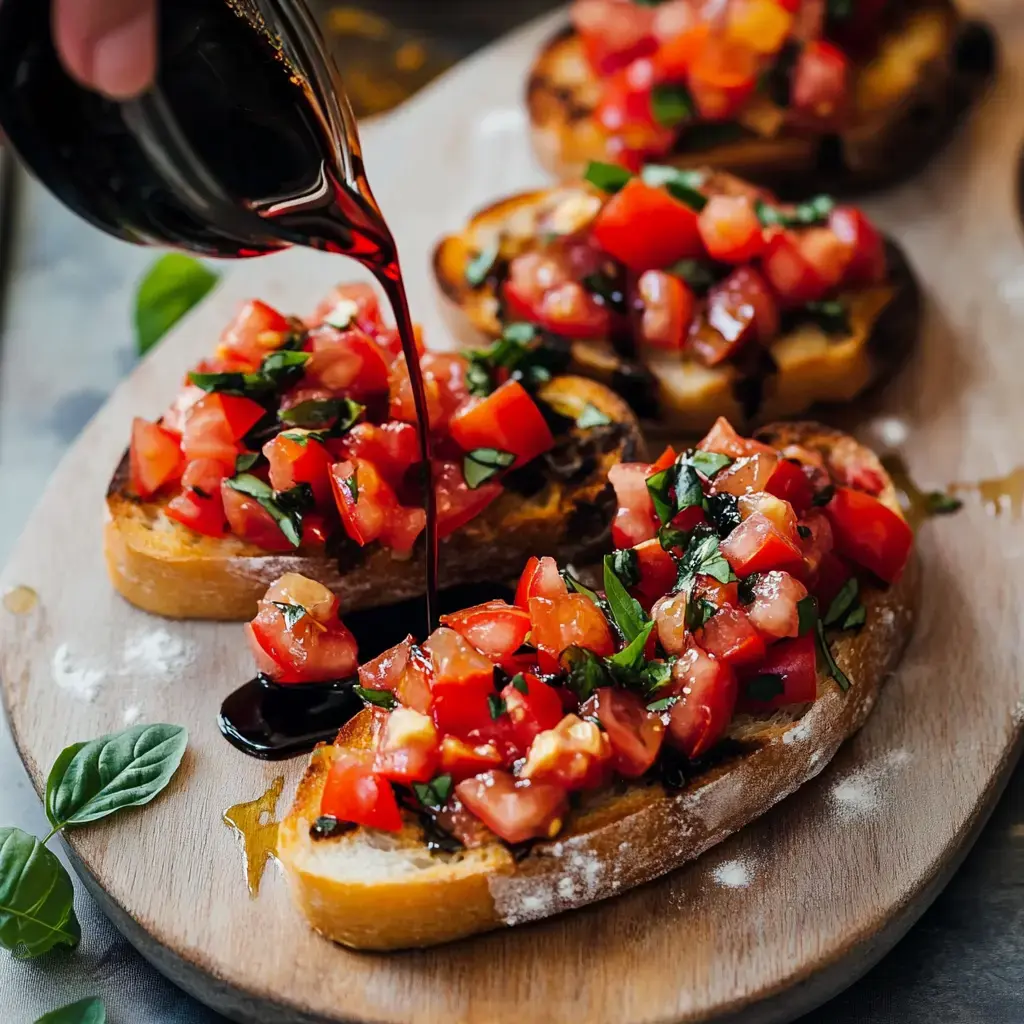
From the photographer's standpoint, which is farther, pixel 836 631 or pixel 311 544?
pixel 311 544

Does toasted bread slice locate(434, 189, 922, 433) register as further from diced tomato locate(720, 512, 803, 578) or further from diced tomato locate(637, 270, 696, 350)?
diced tomato locate(720, 512, 803, 578)

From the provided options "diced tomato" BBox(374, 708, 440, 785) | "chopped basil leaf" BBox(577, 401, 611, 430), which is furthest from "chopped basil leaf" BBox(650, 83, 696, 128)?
"diced tomato" BBox(374, 708, 440, 785)

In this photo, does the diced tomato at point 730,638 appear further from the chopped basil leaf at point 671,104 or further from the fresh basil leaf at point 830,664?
the chopped basil leaf at point 671,104

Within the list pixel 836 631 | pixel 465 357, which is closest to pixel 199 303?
pixel 465 357

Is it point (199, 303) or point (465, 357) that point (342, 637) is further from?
point (199, 303)

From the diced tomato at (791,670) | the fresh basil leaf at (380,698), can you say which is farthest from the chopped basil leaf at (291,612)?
the diced tomato at (791,670)
